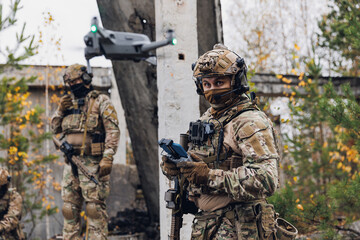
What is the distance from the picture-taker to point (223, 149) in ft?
8.89

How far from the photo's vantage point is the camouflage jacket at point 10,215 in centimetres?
575

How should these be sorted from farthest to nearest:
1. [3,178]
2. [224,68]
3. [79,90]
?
[3,178] < [79,90] < [224,68]

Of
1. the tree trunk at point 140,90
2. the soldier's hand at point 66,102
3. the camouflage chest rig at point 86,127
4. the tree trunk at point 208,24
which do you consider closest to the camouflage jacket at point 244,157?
the tree trunk at point 208,24

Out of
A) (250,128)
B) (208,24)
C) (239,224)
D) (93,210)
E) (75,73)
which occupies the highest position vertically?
(208,24)

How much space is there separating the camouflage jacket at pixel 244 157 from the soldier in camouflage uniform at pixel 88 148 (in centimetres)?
270

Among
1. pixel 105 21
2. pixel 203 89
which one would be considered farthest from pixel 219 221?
pixel 105 21

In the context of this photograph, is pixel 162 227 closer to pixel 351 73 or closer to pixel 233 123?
pixel 233 123

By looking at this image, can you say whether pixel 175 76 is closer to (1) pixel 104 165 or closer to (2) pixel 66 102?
(1) pixel 104 165

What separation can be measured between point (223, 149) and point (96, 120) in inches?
119

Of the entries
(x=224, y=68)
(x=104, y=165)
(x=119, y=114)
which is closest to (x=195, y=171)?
(x=224, y=68)

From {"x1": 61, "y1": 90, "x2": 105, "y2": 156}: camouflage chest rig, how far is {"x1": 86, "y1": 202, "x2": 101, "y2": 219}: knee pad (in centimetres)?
60

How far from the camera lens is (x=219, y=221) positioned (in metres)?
2.71

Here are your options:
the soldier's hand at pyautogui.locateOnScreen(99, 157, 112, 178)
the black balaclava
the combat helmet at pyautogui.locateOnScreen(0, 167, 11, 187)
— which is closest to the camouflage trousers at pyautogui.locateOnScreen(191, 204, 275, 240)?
the soldier's hand at pyautogui.locateOnScreen(99, 157, 112, 178)

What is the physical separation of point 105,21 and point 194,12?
1.94 m
